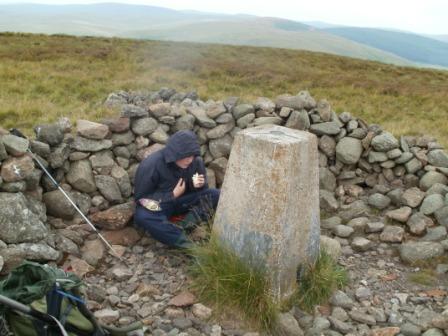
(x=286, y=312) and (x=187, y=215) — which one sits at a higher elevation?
(x=187, y=215)

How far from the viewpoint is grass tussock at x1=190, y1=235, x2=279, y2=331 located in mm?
4934

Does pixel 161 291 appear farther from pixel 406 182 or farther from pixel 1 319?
pixel 406 182

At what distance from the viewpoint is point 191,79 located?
20.3m

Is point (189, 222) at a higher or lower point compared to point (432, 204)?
lower

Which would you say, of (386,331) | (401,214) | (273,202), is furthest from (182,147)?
(401,214)

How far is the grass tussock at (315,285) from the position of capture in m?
5.37

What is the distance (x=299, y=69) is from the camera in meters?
27.3

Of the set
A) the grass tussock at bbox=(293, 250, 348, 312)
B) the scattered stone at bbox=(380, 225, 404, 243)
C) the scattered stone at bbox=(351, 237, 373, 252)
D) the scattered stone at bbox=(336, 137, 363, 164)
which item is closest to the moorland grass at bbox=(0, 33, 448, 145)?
the scattered stone at bbox=(336, 137, 363, 164)

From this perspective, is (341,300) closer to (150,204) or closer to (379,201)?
(150,204)

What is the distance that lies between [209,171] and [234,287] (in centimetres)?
293

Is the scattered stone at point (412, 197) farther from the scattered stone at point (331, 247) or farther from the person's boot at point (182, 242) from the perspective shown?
the person's boot at point (182, 242)

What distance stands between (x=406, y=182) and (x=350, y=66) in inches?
980

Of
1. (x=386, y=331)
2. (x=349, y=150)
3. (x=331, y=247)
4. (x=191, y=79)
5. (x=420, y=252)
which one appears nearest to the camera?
(x=386, y=331)

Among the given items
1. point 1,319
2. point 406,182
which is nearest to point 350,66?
point 406,182
